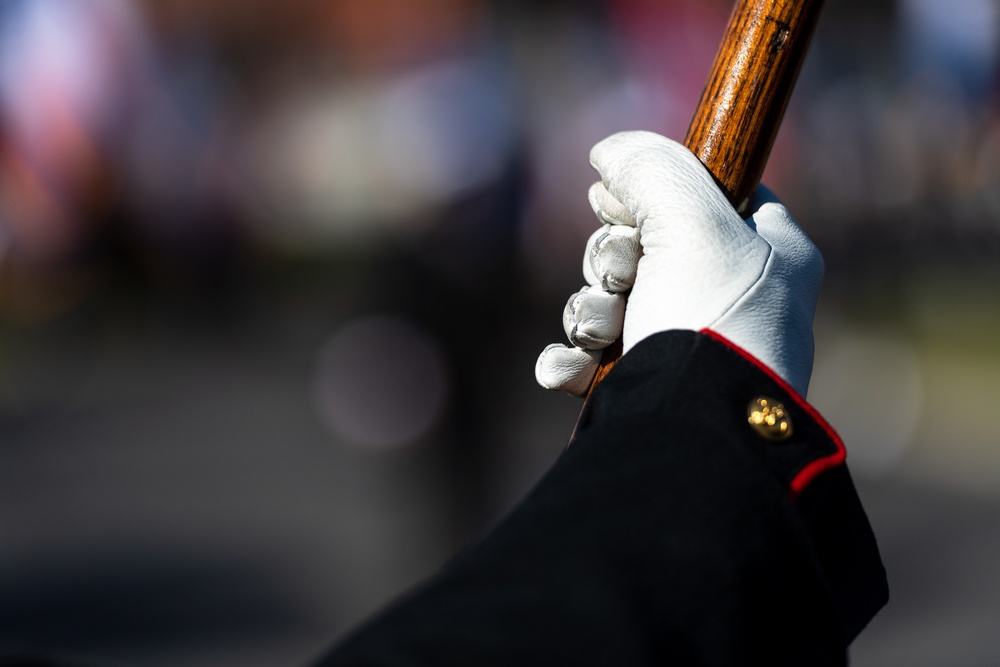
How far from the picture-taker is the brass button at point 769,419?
0.96 m

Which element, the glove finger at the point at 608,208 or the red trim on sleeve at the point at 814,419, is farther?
the glove finger at the point at 608,208

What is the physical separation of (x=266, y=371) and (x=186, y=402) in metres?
1.60

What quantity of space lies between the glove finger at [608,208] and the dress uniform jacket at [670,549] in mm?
209

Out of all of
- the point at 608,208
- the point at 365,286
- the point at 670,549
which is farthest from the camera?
the point at 365,286

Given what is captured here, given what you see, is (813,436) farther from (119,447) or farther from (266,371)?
(266,371)

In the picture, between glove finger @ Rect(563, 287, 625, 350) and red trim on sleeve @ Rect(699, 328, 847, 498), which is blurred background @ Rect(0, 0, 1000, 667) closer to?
glove finger @ Rect(563, 287, 625, 350)

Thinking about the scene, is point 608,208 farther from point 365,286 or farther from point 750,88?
point 365,286

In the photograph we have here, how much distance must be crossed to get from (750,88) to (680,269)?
220 millimetres

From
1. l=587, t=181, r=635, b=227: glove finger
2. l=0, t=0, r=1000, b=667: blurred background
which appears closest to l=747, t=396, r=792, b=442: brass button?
l=587, t=181, r=635, b=227: glove finger

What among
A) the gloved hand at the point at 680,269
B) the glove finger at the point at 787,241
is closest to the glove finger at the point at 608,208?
the gloved hand at the point at 680,269

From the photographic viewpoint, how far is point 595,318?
1.16 metres

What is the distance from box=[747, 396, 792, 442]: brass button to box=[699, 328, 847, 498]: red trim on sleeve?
1.2 inches

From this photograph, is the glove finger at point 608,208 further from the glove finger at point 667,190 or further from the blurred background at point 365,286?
the blurred background at point 365,286

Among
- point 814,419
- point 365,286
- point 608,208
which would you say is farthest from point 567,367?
point 365,286
